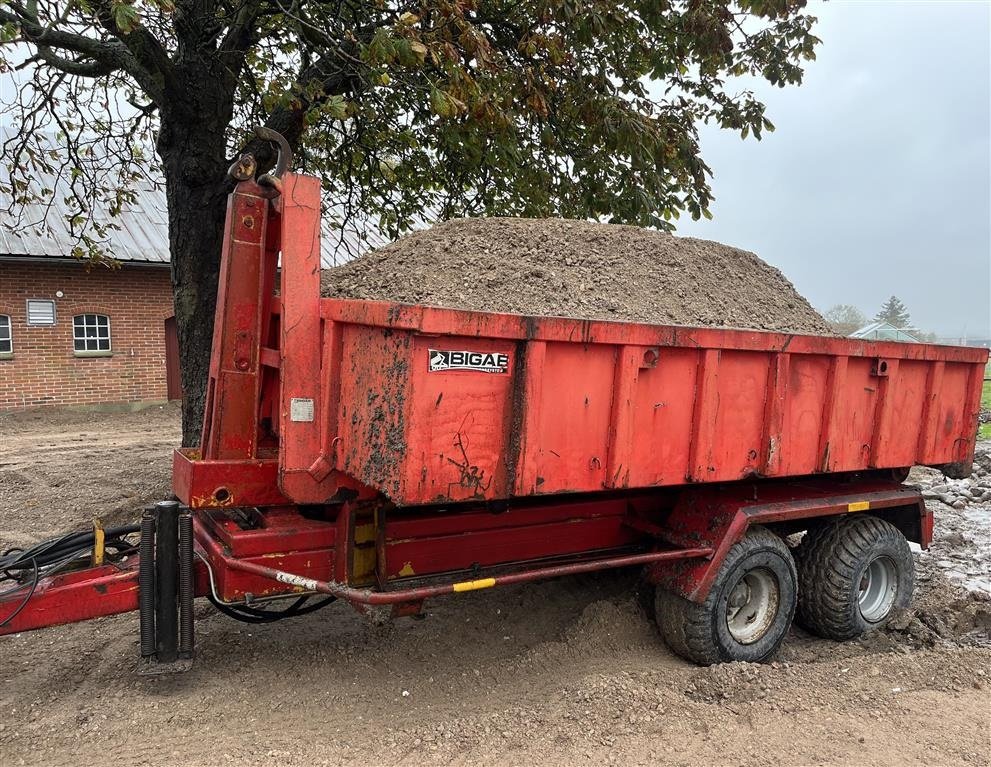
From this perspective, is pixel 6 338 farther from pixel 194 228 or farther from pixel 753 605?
pixel 753 605

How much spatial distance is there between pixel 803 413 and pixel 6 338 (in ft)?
48.7

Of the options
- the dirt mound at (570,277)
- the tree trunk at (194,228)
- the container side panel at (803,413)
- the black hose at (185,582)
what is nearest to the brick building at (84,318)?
the tree trunk at (194,228)

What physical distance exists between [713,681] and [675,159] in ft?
15.8

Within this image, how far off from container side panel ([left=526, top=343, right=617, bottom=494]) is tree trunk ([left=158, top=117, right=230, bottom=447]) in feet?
13.1

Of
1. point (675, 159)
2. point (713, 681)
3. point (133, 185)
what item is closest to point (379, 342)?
point (713, 681)

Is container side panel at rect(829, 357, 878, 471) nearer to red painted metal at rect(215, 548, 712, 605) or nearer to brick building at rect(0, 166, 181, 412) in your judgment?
red painted metal at rect(215, 548, 712, 605)

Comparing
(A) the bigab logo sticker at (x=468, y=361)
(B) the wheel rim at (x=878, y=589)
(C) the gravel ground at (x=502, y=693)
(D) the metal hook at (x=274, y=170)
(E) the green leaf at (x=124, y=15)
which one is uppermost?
(E) the green leaf at (x=124, y=15)

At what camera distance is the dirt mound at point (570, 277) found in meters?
4.07

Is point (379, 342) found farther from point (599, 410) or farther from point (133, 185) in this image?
point (133, 185)

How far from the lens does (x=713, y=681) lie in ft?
12.3

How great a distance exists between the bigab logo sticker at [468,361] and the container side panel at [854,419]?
2174 millimetres

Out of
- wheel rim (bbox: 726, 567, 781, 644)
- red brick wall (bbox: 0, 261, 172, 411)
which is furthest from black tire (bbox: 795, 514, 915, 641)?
red brick wall (bbox: 0, 261, 172, 411)

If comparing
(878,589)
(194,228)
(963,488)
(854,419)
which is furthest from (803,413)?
(963,488)

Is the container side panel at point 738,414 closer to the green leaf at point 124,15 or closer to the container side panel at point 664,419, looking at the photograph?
the container side panel at point 664,419
